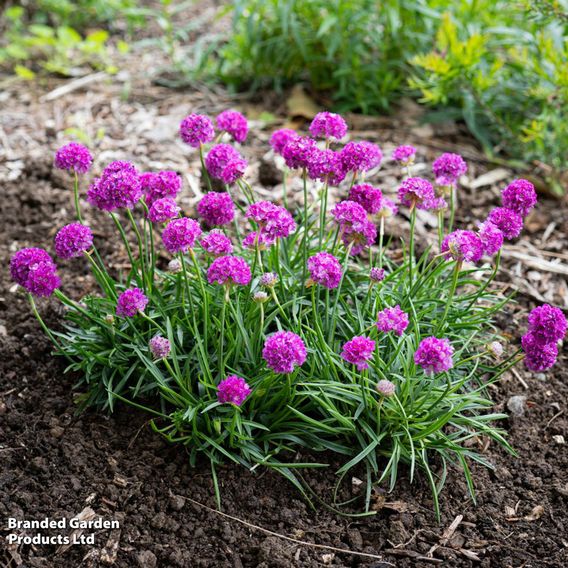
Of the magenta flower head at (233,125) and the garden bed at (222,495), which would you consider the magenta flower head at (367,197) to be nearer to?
the magenta flower head at (233,125)

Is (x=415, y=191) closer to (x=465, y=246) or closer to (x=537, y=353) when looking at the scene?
(x=465, y=246)

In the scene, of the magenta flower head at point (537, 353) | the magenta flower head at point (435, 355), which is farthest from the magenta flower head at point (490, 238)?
the magenta flower head at point (435, 355)

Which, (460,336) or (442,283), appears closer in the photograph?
(460,336)

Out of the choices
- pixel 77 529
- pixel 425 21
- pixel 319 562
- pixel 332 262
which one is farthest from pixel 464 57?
pixel 77 529

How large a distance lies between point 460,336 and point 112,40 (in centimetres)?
475

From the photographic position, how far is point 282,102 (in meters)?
5.08

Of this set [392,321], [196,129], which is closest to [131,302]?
[196,129]

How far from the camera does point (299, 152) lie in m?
2.45

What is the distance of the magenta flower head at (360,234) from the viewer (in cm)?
248

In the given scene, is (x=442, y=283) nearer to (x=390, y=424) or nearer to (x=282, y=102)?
(x=390, y=424)

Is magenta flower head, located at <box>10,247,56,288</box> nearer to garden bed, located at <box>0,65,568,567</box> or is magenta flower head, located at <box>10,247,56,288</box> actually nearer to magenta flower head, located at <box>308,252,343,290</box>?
garden bed, located at <box>0,65,568,567</box>

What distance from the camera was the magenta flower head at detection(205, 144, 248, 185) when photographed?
258cm

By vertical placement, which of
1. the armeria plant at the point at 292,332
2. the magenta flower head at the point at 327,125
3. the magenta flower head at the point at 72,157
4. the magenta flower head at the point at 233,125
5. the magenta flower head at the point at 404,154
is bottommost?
the armeria plant at the point at 292,332

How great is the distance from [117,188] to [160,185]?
0.24 metres
